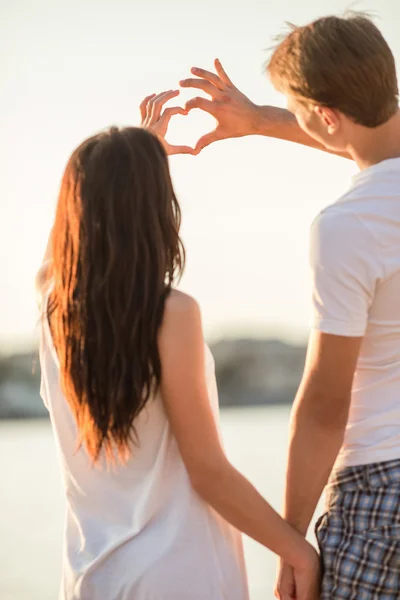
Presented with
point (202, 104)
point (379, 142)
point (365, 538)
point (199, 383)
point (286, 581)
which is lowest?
point (286, 581)

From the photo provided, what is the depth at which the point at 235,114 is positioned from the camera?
2.93 metres

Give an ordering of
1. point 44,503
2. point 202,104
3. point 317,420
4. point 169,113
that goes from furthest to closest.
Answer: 1. point 44,503
2. point 202,104
3. point 169,113
4. point 317,420

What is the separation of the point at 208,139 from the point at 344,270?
834 mm

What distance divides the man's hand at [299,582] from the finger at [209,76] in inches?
50.8

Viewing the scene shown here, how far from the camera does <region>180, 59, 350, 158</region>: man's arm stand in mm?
2895

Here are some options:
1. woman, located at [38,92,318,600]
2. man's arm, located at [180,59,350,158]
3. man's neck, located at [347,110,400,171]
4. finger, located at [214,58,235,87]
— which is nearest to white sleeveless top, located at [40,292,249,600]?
woman, located at [38,92,318,600]

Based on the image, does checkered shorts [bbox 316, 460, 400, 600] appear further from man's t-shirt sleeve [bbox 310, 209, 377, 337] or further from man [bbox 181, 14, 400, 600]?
man's t-shirt sleeve [bbox 310, 209, 377, 337]

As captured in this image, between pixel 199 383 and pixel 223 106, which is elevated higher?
pixel 223 106

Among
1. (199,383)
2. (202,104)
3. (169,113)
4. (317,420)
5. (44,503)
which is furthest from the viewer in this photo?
(44,503)

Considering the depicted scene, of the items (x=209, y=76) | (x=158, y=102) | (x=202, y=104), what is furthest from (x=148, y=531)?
(x=209, y=76)

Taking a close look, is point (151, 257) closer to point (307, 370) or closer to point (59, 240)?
point (59, 240)

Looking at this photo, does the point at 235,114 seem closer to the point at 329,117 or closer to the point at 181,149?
the point at 181,149

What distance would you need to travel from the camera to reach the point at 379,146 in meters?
2.31

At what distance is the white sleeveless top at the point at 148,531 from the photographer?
218 centimetres
